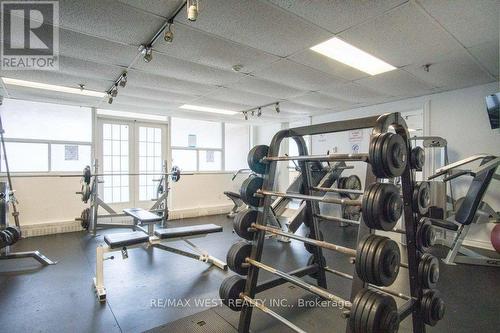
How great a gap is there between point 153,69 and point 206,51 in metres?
0.83

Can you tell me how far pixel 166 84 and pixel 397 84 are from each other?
3139 millimetres

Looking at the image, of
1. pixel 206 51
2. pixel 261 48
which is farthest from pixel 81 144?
pixel 261 48

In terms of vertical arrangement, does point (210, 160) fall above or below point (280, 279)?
above

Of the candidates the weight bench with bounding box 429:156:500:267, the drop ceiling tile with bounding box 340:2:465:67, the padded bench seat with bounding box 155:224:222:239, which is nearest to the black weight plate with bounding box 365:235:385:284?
the drop ceiling tile with bounding box 340:2:465:67

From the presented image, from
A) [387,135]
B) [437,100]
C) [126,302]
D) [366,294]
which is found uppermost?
[437,100]

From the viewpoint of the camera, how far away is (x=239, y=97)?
432 centimetres

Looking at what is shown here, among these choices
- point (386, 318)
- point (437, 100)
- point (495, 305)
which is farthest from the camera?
point (437, 100)

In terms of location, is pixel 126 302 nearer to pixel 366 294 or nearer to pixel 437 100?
pixel 366 294

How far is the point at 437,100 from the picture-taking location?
4.14 metres

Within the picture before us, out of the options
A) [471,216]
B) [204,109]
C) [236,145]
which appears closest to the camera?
[471,216]

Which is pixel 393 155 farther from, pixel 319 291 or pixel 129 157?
pixel 129 157

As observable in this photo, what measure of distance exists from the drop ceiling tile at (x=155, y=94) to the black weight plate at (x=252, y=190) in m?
2.65

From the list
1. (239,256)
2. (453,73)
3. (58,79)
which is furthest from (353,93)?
(58,79)

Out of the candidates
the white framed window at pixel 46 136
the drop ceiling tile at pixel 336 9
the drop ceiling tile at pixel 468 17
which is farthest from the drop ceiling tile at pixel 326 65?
the white framed window at pixel 46 136
